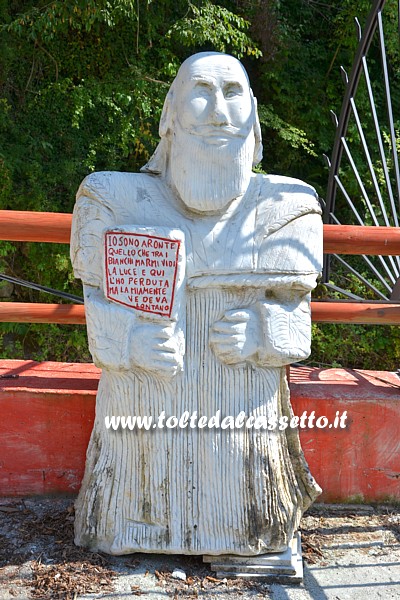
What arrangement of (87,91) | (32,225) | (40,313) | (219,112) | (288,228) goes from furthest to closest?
(87,91)
(40,313)
(32,225)
(288,228)
(219,112)

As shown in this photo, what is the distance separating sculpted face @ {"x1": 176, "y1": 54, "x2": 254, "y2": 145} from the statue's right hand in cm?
72

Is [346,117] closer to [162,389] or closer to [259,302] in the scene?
[259,302]

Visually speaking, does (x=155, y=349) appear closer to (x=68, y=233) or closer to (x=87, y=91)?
(x=68, y=233)

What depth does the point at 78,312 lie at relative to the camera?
3.43 m

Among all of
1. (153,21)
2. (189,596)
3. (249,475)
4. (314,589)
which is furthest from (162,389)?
(153,21)

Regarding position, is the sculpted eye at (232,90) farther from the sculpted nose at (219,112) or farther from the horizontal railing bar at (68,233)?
the horizontal railing bar at (68,233)

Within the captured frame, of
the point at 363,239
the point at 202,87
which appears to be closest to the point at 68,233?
the point at 202,87

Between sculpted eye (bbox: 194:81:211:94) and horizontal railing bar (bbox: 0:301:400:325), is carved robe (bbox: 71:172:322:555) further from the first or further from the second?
horizontal railing bar (bbox: 0:301:400:325)

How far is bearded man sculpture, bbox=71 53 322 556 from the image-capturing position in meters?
2.44

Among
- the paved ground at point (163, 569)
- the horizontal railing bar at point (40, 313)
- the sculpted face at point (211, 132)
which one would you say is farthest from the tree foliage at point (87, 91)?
the paved ground at point (163, 569)

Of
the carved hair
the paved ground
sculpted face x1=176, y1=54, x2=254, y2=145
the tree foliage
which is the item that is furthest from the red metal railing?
the tree foliage

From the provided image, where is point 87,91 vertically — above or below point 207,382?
above

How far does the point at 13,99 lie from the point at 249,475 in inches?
224

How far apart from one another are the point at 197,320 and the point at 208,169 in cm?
57
